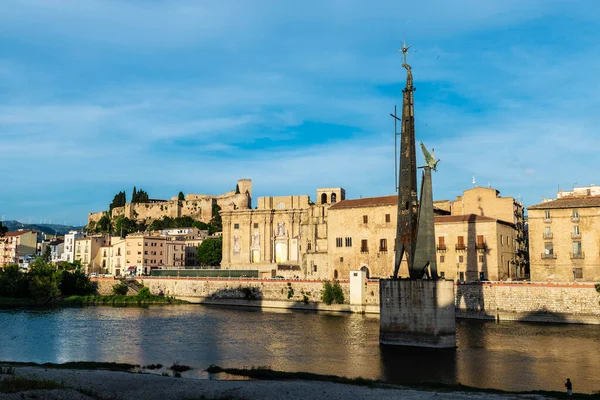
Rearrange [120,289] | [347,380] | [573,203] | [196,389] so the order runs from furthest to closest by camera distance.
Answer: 1. [120,289]
2. [573,203]
3. [347,380]
4. [196,389]

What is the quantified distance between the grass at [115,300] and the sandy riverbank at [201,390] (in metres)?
53.2

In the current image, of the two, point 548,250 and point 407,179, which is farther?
point 548,250

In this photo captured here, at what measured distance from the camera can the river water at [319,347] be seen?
99.6 feet

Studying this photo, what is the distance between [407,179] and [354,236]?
3471cm

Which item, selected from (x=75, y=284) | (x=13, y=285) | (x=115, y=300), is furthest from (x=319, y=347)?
(x=75, y=284)

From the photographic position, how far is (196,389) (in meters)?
23.4

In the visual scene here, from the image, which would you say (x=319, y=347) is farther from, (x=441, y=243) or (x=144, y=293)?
(x=144, y=293)

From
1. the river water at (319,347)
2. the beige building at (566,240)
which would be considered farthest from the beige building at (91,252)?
the beige building at (566,240)

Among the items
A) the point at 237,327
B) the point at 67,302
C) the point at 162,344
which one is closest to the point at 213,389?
the point at 162,344

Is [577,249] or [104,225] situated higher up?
[104,225]

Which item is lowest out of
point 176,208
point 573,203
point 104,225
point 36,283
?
point 36,283

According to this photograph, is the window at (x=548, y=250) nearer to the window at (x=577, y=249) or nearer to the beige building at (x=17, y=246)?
the window at (x=577, y=249)

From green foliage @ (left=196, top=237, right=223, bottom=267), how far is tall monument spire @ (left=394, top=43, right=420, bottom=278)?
2888 inches

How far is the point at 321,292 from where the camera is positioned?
67.4m
